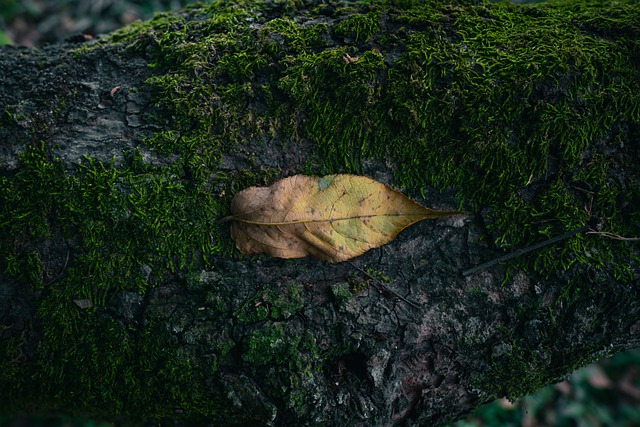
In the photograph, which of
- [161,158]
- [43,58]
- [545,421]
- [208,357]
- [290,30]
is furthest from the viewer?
[545,421]

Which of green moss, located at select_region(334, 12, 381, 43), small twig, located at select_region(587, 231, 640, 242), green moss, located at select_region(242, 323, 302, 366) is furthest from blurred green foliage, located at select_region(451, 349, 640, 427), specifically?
green moss, located at select_region(334, 12, 381, 43)

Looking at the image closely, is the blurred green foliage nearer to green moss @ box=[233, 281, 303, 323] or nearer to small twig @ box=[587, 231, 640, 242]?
small twig @ box=[587, 231, 640, 242]

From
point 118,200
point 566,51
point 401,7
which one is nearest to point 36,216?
point 118,200

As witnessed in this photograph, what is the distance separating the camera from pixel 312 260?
1751 millimetres

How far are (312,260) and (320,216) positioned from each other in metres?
0.17

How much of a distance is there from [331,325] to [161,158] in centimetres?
91

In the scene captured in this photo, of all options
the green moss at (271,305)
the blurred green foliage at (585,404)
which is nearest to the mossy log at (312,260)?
the green moss at (271,305)

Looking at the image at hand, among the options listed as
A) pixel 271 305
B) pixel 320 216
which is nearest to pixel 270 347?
pixel 271 305

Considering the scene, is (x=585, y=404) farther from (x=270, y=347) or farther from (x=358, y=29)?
(x=358, y=29)

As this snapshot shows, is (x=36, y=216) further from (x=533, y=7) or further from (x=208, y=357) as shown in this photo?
(x=533, y=7)

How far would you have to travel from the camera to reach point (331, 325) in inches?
65.4

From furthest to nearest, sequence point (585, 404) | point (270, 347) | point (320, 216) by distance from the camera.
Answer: point (585, 404) < point (320, 216) < point (270, 347)

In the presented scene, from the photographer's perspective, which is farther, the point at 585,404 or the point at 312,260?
the point at 585,404

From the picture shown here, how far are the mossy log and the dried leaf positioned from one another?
0.20ft
